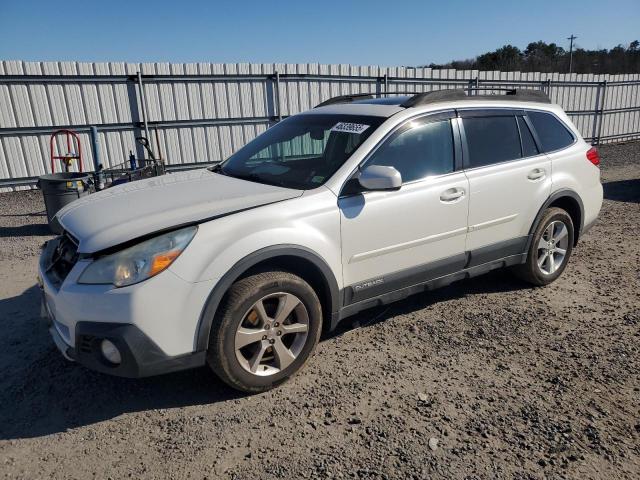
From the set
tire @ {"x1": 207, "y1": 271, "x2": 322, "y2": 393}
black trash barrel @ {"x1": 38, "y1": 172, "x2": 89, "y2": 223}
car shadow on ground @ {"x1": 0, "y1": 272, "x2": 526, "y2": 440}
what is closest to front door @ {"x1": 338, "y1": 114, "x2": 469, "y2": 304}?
tire @ {"x1": 207, "y1": 271, "x2": 322, "y2": 393}

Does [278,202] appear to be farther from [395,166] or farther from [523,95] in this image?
[523,95]

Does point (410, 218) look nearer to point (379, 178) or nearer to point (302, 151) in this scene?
point (379, 178)

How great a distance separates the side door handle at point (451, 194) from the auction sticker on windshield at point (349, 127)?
0.79 m

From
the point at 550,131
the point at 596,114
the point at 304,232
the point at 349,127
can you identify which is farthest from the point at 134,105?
the point at 596,114

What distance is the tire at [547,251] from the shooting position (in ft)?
14.5

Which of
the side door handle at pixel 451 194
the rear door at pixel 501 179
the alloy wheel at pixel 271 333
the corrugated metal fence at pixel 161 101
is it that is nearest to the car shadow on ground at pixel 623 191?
→ the rear door at pixel 501 179

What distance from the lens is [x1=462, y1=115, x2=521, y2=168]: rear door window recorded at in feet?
12.9

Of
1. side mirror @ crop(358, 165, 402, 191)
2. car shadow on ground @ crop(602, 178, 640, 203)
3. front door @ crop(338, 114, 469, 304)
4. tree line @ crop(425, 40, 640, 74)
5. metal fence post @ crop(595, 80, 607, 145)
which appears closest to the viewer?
side mirror @ crop(358, 165, 402, 191)

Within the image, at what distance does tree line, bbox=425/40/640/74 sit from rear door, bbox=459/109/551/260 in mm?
35126

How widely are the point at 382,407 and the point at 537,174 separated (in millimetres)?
2668

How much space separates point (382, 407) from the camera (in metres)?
2.86

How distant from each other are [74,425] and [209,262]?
4.10ft

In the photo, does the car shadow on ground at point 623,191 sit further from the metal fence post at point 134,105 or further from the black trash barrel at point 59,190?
the metal fence post at point 134,105

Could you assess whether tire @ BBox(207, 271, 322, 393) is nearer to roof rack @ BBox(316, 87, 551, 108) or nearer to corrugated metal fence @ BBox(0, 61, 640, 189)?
roof rack @ BBox(316, 87, 551, 108)
